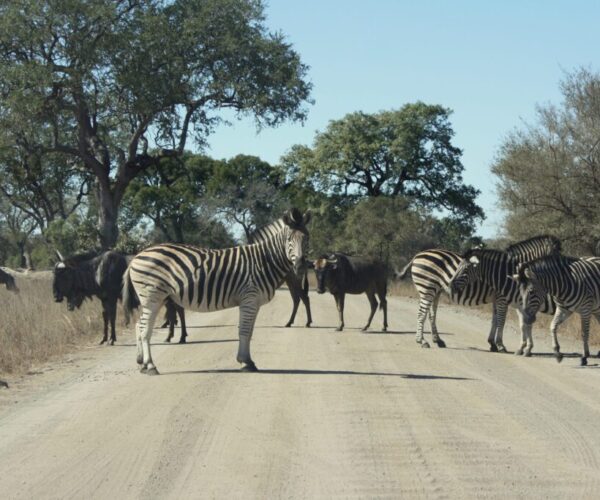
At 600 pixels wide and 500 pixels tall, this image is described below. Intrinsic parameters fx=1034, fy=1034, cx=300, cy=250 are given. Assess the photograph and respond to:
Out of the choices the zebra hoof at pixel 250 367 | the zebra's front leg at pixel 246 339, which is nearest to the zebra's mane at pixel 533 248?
the zebra's front leg at pixel 246 339

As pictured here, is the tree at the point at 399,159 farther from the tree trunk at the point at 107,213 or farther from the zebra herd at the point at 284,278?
the zebra herd at the point at 284,278

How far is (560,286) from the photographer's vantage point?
17.3m

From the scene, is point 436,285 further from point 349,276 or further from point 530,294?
point 349,276

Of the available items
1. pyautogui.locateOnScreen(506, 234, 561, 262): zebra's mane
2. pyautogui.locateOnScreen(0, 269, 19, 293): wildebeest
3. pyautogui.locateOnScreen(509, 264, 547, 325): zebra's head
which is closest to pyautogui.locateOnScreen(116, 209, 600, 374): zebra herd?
pyautogui.locateOnScreen(509, 264, 547, 325): zebra's head

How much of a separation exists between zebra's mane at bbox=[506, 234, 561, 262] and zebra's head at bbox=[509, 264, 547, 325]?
2.13 m

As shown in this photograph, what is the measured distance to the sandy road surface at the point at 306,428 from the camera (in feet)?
26.2

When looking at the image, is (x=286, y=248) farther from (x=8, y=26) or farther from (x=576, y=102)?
(x=8, y=26)

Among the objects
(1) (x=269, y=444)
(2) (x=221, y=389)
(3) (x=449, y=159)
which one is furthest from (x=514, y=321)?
(3) (x=449, y=159)

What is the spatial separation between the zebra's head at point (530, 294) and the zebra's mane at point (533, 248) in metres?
2.13

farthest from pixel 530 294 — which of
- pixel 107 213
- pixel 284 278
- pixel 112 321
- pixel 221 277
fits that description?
pixel 107 213

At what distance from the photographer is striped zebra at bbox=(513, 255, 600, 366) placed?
17.3 m

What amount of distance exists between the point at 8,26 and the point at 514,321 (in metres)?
21.5

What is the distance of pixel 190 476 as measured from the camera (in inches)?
324

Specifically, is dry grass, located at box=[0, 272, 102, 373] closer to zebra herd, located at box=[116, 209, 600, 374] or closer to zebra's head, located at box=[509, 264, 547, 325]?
zebra herd, located at box=[116, 209, 600, 374]
